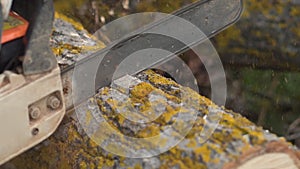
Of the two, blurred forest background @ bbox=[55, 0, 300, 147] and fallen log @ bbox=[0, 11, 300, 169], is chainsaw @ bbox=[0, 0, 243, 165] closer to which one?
fallen log @ bbox=[0, 11, 300, 169]

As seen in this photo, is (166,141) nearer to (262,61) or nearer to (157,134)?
(157,134)

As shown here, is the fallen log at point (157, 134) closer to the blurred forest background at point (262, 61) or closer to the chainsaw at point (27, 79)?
the chainsaw at point (27, 79)

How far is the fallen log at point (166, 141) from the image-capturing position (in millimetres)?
1869

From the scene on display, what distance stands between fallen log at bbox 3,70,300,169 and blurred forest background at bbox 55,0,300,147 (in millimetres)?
911

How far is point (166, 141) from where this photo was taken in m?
1.96

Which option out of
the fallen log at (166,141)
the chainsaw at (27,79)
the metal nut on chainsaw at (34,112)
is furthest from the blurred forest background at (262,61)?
the metal nut on chainsaw at (34,112)

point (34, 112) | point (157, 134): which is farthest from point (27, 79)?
point (157, 134)

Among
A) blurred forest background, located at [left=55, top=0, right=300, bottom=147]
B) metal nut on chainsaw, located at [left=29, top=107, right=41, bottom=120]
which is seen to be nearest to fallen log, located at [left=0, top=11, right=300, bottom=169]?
metal nut on chainsaw, located at [left=29, top=107, right=41, bottom=120]

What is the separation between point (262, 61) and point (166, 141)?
1.40 m

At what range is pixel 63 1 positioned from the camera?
351 centimetres

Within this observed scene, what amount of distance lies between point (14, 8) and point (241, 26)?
1.52m

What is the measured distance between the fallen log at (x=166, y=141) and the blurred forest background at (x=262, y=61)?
2.99ft

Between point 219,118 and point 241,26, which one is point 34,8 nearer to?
point 219,118

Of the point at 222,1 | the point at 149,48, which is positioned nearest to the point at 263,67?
the point at 222,1
